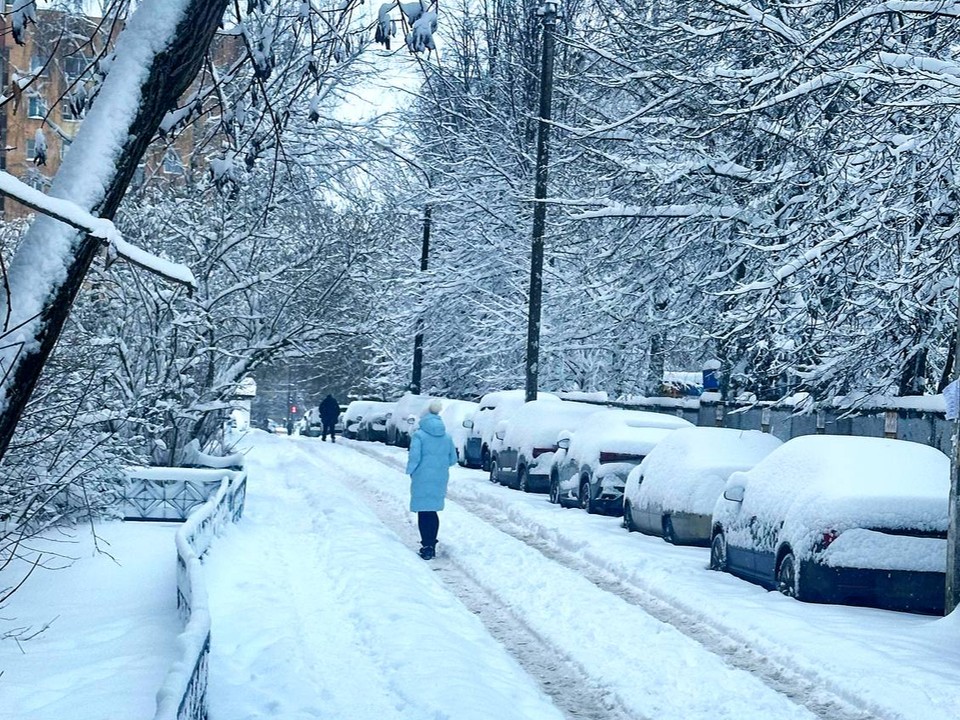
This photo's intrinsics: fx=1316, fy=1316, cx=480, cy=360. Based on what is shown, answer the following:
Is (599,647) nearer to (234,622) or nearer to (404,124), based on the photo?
(234,622)

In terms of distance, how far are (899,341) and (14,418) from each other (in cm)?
1599

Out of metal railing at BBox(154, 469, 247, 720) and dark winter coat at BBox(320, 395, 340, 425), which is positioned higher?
dark winter coat at BBox(320, 395, 340, 425)

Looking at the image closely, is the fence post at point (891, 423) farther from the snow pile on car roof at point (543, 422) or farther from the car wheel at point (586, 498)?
the snow pile on car roof at point (543, 422)

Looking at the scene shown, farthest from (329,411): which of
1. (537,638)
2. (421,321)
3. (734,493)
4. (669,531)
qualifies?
(537,638)

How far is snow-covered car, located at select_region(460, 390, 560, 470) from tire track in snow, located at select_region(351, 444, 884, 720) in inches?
486

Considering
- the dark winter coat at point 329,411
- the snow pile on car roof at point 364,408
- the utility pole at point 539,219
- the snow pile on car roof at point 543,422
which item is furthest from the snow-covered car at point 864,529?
the snow pile on car roof at point 364,408

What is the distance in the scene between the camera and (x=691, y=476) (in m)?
15.9

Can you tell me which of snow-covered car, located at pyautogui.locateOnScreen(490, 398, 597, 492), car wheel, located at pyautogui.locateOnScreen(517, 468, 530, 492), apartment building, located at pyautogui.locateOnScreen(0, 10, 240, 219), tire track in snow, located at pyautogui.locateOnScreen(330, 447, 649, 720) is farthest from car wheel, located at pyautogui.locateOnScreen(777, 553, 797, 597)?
car wheel, located at pyautogui.locateOnScreen(517, 468, 530, 492)

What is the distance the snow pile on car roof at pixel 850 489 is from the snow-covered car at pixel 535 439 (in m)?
10.7

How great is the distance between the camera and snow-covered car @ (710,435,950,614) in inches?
453

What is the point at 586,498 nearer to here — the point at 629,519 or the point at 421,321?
the point at 629,519

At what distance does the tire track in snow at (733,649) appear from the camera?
8.15 metres

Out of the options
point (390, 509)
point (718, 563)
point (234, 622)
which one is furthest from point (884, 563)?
point (390, 509)

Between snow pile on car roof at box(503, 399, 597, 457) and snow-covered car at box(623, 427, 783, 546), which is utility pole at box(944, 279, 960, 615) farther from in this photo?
snow pile on car roof at box(503, 399, 597, 457)
